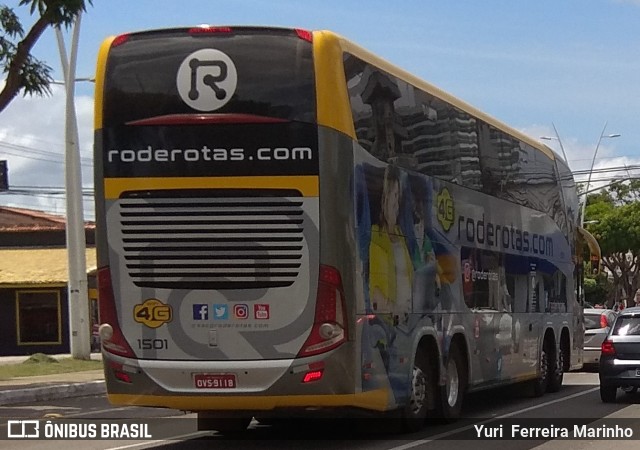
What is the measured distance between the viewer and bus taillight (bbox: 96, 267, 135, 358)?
449 inches

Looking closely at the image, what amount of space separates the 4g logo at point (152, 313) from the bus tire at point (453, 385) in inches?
166

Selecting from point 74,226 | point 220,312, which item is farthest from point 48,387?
point 220,312

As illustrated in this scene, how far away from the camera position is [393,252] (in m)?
12.5

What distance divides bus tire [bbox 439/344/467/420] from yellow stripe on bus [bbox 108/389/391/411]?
2.97 m

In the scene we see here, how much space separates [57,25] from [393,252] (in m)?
9.29

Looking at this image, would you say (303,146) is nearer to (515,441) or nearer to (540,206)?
(515,441)

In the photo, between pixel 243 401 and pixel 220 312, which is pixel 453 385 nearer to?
pixel 243 401

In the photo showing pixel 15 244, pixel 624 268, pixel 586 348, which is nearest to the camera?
pixel 586 348

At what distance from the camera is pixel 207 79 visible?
36.7 feet

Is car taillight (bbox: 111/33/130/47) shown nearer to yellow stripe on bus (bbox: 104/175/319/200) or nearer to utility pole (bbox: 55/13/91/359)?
yellow stripe on bus (bbox: 104/175/319/200)

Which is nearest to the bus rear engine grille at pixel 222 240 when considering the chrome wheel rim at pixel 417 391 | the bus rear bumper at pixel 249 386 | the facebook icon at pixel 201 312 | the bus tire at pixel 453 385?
the facebook icon at pixel 201 312

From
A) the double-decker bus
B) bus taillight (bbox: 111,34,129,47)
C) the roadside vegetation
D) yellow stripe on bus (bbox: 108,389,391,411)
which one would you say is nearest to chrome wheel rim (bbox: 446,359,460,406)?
the double-decker bus

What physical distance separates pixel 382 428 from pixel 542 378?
22.7 feet

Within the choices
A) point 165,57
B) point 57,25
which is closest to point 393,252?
point 165,57
